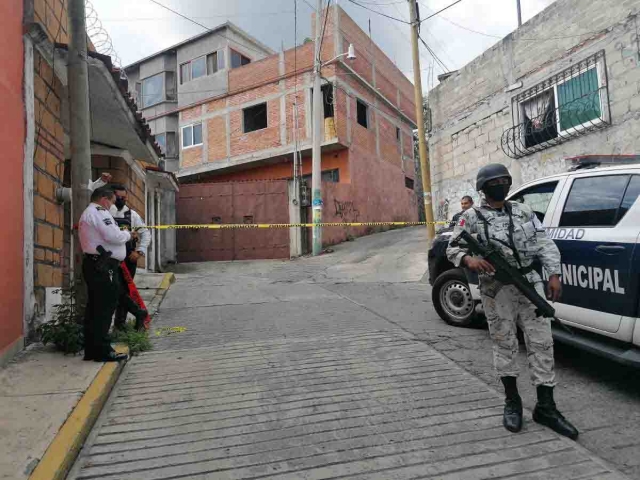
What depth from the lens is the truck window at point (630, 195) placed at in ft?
10.6

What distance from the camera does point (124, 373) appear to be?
4004 millimetres

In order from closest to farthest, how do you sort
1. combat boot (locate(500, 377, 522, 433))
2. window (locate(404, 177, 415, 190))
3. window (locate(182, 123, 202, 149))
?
combat boot (locate(500, 377, 522, 433)) < window (locate(182, 123, 202, 149)) < window (locate(404, 177, 415, 190))

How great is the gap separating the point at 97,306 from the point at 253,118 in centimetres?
1845

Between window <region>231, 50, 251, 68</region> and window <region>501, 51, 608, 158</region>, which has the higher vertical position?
window <region>231, 50, 251, 68</region>

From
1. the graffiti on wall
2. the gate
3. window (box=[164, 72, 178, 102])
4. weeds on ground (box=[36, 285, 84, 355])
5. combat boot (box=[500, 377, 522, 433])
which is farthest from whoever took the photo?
window (box=[164, 72, 178, 102])

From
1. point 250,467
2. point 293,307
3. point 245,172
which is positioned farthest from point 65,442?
point 245,172

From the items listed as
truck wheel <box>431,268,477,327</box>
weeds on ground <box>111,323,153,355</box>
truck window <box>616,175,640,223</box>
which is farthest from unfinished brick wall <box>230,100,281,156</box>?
truck window <box>616,175,640,223</box>

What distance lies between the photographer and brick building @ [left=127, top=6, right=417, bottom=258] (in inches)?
736

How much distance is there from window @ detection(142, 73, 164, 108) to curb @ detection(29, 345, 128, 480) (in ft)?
84.8

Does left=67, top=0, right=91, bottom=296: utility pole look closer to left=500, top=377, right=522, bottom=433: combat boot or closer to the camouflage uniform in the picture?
the camouflage uniform

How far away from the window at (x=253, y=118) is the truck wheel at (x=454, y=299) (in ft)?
55.6

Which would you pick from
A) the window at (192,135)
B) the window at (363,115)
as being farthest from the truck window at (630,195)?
the window at (192,135)

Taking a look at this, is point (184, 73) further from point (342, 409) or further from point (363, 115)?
point (342, 409)

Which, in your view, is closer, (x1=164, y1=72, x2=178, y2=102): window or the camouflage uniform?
the camouflage uniform
